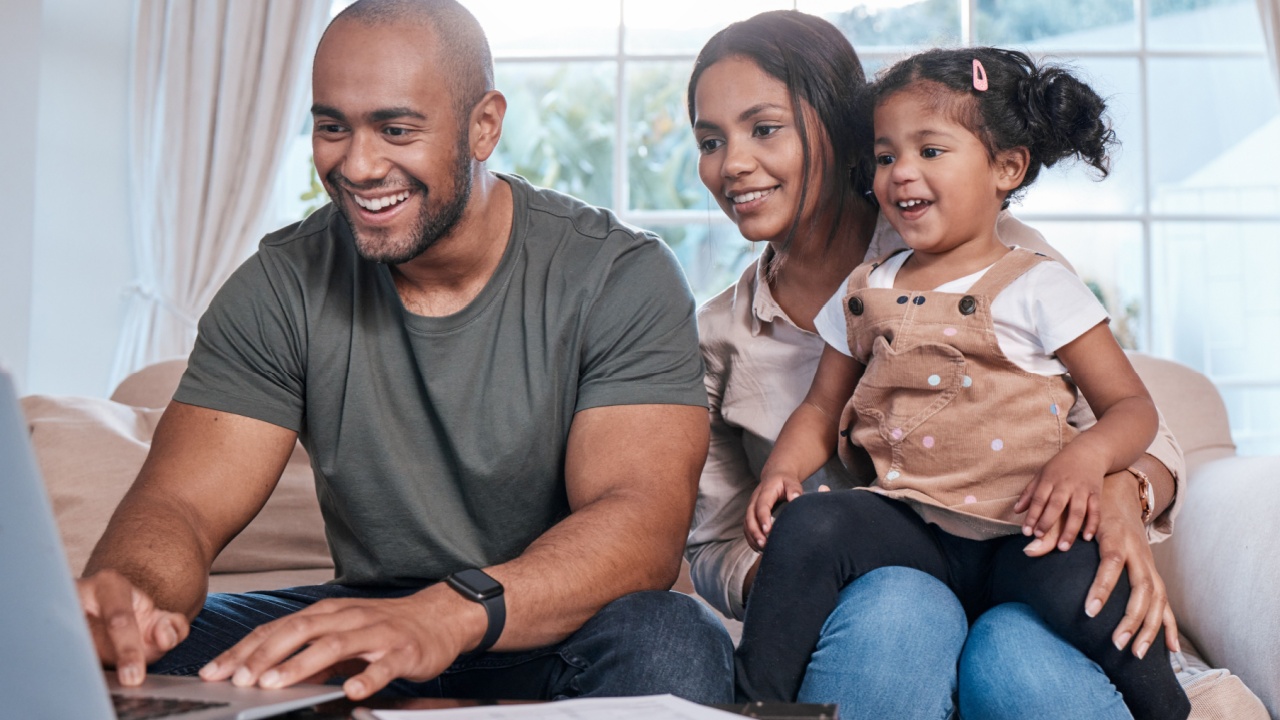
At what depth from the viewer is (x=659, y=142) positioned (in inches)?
175

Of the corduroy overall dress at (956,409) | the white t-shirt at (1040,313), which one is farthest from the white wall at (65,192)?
the white t-shirt at (1040,313)

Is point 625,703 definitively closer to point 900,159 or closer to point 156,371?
point 900,159

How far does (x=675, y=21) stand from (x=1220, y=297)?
2.32 meters

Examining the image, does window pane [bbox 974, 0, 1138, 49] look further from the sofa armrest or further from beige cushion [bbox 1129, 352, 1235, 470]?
the sofa armrest

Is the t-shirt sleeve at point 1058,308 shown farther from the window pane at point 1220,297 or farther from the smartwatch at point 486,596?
the window pane at point 1220,297

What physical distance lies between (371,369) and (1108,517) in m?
0.94

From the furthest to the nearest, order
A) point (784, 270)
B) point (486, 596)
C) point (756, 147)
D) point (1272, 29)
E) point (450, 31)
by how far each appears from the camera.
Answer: point (1272, 29) → point (784, 270) → point (756, 147) → point (450, 31) → point (486, 596)

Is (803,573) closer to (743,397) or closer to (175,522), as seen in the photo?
(743,397)

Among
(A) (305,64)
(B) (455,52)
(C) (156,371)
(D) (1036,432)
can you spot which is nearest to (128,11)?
(A) (305,64)

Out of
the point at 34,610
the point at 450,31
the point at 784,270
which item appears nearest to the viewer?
the point at 34,610

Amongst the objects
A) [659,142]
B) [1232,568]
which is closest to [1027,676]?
[1232,568]

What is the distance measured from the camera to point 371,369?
1.53m

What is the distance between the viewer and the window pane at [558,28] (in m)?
4.42

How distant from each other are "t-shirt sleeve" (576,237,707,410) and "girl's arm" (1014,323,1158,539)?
0.44 m
